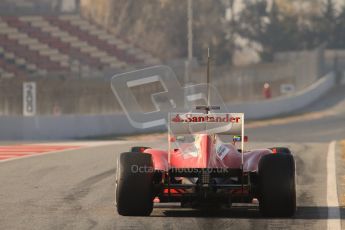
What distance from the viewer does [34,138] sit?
31672mm

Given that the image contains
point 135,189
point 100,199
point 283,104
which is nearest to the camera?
point 135,189

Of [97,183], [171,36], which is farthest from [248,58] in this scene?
[97,183]

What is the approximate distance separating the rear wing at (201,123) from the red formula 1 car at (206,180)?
1.06ft

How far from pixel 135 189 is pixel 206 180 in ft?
2.85

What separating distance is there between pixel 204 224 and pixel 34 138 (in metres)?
21.0

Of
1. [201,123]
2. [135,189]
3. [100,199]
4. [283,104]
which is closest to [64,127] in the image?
[100,199]

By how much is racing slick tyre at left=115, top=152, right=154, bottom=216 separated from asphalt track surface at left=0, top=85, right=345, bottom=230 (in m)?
0.15

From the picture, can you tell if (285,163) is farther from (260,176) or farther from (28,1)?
(28,1)

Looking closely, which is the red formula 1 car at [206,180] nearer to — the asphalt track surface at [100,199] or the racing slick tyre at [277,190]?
the racing slick tyre at [277,190]

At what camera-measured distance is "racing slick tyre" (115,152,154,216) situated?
1184cm

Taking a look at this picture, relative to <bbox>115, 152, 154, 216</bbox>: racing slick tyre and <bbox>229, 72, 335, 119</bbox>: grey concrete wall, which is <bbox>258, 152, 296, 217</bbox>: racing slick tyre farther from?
<bbox>229, 72, 335, 119</bbox>: grey concrete wall

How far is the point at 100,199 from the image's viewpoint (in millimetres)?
13820

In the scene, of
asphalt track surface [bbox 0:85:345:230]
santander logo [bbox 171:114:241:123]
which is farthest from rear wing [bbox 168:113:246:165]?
asphalt track surface [bbox 0:85:345:230]

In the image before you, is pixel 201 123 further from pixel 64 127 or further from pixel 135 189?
pixel 64 127
